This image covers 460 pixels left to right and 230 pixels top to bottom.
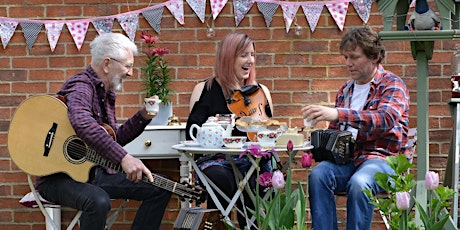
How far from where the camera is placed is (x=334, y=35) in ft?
16.5

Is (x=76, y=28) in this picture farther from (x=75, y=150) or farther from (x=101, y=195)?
(x=101, y=195)

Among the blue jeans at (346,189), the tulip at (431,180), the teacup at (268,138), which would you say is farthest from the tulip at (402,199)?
the teacup at (268,138)

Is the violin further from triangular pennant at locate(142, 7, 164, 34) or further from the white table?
triangular pennant at locate(142, 7, 164, 34)

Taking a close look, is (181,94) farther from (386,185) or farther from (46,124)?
(386,185)

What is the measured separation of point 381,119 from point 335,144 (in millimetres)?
256

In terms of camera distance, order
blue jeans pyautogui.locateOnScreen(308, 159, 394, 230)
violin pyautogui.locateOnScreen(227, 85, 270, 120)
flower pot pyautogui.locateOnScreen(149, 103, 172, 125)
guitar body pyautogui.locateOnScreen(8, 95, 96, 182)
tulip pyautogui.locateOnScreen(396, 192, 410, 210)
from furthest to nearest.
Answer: flower pot pyautogui.locateOnScreen(149, 103, 172, 125) < violin pyautogui.locateOnScreen(227, 85, 270, 120) < guitar body pyautogui.locateOnScreen(8, 95, 96, 182) < blue jeans pyautogui.locateOnScreen(308, 159, 394, 230) < tulip pyautogui.locateOnScreen(396, 192, 410, 210)

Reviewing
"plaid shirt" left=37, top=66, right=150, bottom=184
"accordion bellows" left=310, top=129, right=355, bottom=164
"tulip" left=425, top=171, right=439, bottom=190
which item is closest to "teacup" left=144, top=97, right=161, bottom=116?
"plaid shirt" left=37, top=66, right=150, bottom=184

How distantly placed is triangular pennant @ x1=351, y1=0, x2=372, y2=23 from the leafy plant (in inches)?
46.6

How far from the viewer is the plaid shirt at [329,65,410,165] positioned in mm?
4031

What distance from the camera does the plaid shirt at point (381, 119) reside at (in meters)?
4.03

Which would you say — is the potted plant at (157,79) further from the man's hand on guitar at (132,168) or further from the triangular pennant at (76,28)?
the man's hand on guitar at (132,168)

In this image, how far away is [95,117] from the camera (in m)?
4.16

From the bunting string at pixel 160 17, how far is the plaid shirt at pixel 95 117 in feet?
2.91

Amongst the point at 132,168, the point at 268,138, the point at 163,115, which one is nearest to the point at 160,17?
the point at 163,115
